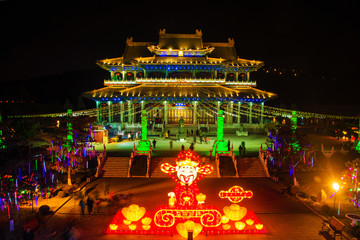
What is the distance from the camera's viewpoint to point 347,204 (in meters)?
14.7

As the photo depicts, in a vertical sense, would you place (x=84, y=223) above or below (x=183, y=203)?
below

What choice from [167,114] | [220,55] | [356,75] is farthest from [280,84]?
[167,114]

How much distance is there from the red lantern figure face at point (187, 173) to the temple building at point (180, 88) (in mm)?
19610

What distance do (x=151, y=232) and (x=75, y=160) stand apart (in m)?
10.1

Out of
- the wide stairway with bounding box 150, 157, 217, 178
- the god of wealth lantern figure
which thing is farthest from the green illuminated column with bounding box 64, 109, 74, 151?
the god of wealth lantern figure

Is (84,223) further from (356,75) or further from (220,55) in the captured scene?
(356,75)

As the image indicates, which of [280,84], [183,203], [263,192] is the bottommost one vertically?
[263,192]

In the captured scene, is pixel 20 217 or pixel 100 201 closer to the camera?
pixel 20 217

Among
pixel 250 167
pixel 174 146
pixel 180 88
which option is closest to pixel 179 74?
pixel 180 88

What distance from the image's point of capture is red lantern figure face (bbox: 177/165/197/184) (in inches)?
437

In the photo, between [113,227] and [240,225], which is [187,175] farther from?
[113,227]

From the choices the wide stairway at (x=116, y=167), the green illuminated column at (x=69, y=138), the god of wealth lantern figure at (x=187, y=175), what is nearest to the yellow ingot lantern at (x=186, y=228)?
the god of wealth lantern figure at (x=187, y=175)

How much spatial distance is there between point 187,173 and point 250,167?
1077cm

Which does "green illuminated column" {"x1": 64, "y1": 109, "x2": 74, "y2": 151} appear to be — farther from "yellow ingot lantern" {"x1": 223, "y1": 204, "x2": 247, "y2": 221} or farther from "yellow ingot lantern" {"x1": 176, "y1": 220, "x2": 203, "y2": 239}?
"yellow ingot lantern" {"x1": 223, "y1": 204, "x2": 247, "y2": 221}
